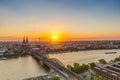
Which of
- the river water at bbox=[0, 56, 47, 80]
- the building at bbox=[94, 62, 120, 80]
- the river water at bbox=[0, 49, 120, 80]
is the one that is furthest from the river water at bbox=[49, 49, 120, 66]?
the building at bbox=[94, 62, 120, 80]

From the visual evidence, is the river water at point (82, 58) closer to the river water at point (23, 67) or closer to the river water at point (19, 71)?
the river water at point (23, 67)

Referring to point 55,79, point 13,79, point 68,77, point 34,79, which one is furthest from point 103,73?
point 13,79

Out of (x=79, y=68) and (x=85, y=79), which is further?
(x=79, y=68)

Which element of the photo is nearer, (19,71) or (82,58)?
(19,71)

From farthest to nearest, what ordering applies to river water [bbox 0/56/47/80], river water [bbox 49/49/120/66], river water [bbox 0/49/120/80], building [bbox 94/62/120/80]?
river water [bbox 49/49/120/66]
river water [bbox 0/49/120/80]
river water [bbox 0/56/47/80]
building [bbox 94/62/120/80]

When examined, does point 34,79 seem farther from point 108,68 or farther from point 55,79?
point 108,68

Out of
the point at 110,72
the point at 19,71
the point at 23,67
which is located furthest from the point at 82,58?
the point at 110,72

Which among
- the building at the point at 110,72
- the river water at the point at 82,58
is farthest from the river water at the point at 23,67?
the building at the point at 110,72

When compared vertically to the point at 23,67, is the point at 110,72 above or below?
above

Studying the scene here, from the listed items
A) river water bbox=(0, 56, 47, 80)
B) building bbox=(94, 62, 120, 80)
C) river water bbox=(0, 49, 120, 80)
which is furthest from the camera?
river water bbox=(0, 49, 120, 80)

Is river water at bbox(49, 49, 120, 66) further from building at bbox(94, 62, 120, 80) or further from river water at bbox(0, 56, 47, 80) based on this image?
building at bbox(94, 62, 120, 80)

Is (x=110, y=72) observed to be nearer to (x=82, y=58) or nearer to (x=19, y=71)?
(x=19, y=71)
